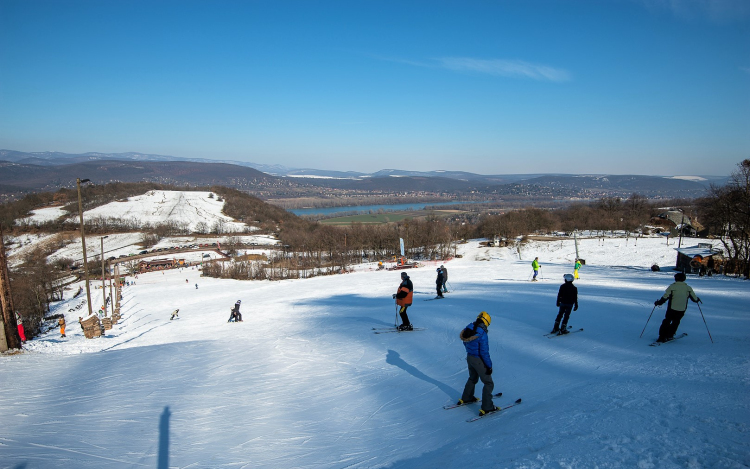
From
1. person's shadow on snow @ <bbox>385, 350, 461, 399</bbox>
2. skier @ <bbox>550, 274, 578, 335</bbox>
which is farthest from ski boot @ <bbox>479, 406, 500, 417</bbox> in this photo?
skier @ <bbox>550, 274, 578, 335</bbox>

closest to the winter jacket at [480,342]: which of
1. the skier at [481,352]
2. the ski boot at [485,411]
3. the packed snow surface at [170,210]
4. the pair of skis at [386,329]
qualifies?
the skier at [481,352]

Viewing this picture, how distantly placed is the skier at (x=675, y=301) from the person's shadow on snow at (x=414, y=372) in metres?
5.38

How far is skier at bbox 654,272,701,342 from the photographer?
30.0ft

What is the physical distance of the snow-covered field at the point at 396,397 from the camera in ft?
18.6

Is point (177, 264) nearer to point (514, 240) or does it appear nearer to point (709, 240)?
point (514, 240)

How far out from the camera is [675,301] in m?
9.23

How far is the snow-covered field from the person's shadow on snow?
0.18 ft

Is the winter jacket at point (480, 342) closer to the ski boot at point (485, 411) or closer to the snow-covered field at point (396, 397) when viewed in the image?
the ski boot at point (485, 411)

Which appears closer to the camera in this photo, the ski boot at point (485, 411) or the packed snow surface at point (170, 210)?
the ski boot at point (485, 411)

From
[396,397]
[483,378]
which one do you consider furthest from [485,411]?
[396,397]

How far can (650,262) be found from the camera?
1657 inches

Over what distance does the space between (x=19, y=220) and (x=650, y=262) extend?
148810 millimetres

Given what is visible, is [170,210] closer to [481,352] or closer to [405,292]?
[405,292]

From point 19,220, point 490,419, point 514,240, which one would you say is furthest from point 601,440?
point 19,220
